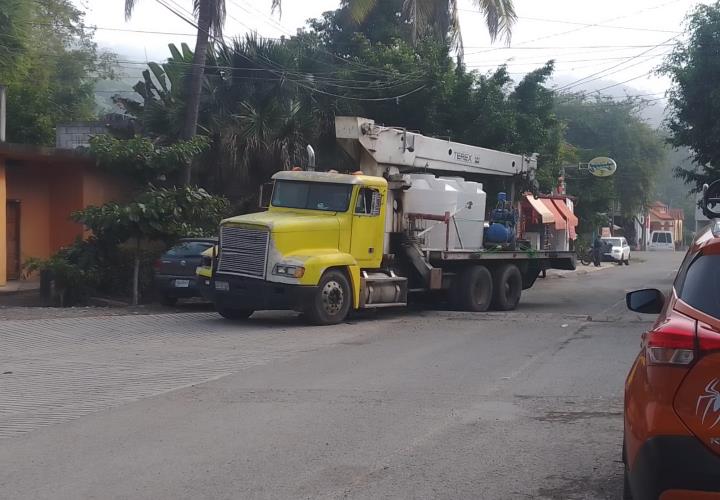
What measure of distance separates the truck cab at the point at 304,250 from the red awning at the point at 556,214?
7297 millimetres

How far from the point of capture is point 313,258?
15.6 meters

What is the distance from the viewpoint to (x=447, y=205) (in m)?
18.9

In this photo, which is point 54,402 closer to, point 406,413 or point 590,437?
point 406,413

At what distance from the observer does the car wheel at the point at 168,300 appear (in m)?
18.9

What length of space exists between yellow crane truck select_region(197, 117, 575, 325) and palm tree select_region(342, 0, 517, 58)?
9.04 meters

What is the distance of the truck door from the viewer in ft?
55.2

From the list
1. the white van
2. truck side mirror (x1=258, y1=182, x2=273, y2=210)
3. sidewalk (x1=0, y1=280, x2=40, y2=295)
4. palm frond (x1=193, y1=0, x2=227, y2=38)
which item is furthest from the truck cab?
the white van

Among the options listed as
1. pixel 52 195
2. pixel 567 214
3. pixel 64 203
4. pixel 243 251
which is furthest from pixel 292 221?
pixel 52 195

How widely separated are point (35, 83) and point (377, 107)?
19.5 metres

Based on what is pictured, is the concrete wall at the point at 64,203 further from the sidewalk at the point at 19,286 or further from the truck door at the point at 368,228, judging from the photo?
the truck door at the point at 368,228

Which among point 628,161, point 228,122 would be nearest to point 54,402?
point 228,122

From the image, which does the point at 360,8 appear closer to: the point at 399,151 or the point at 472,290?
the point at 399,151

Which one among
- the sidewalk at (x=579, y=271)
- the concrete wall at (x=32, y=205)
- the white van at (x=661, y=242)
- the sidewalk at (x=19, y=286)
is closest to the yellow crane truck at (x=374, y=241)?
the sidewalk at (x=19, y=286)

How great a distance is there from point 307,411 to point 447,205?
34.6 ft
